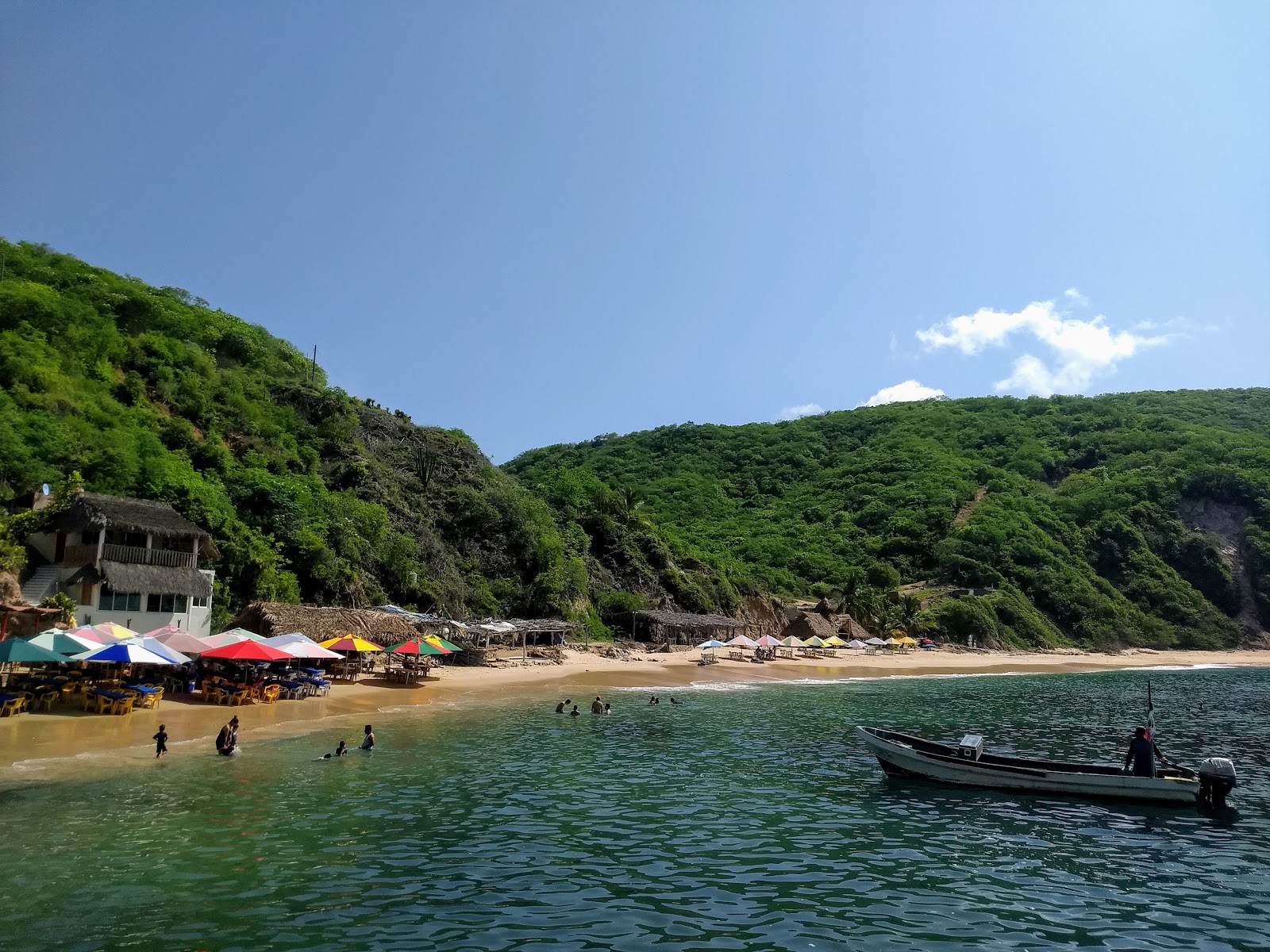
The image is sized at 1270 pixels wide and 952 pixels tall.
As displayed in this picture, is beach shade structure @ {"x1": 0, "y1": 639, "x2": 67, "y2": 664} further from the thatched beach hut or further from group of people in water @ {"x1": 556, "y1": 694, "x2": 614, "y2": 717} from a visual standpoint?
the thatched beach hut

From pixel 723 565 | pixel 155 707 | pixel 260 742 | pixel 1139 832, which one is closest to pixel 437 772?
pixel 260 742

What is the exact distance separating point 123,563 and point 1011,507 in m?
92.4

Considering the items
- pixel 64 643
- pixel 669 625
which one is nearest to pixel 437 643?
pixel 64 643

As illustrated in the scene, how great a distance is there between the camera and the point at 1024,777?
59.4 ft

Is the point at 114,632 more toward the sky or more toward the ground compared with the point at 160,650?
more toward the sky

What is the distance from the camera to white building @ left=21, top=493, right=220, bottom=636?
29.1m

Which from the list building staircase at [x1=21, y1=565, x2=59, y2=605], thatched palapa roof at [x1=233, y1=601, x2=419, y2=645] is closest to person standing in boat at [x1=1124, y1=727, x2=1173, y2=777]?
thatched palapa roof at [x1=233, y1=601, x2=419, y2=645]

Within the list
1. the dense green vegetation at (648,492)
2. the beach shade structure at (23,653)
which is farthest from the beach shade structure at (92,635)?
the dense green vegetation at (648,492)

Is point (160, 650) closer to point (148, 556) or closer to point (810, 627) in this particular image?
point (148, 556)

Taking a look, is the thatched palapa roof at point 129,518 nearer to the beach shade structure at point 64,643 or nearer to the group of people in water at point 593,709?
the beach shade structure at point 64,643

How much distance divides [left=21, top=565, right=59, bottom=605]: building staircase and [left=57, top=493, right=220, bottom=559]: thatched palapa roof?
169cm

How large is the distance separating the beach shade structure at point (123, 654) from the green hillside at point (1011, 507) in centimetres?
5378

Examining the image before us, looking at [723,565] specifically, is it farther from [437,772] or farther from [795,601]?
[437,772]

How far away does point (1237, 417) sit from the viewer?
11900 centimetres
